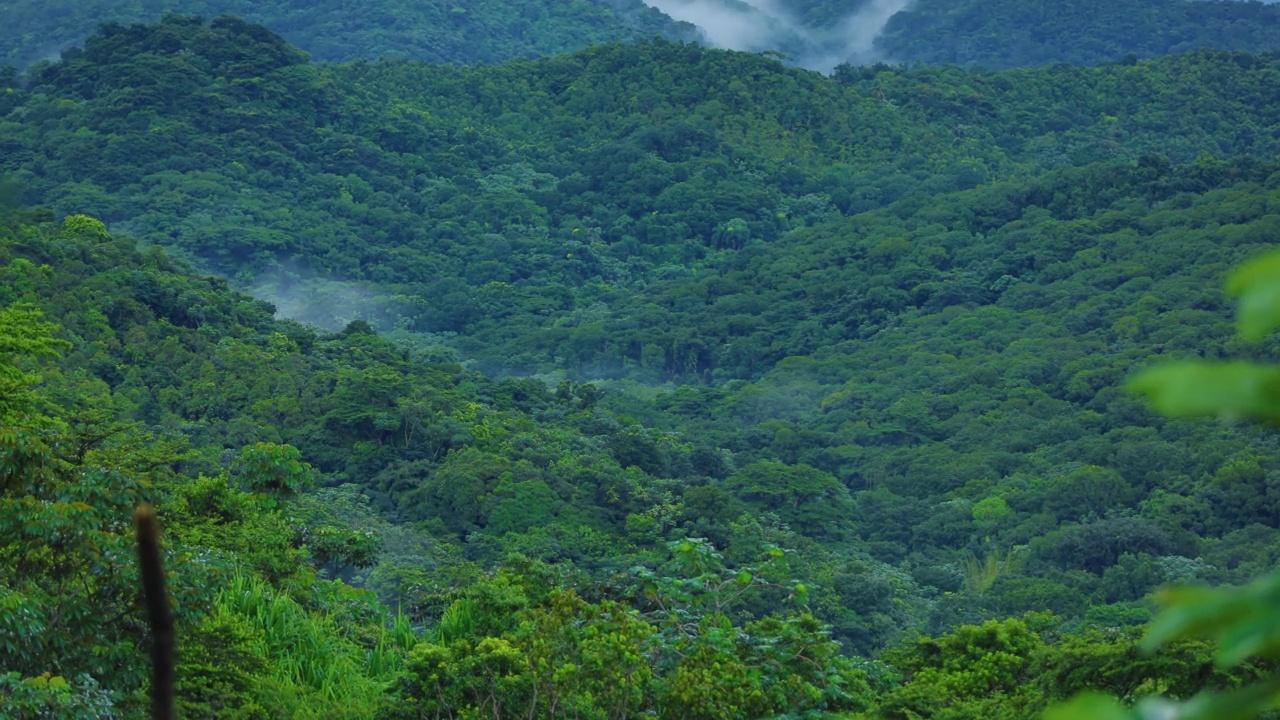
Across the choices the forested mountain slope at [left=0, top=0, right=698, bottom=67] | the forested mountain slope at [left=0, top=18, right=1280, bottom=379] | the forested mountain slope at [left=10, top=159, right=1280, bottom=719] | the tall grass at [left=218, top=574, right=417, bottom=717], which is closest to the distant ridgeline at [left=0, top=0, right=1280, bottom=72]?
the forested mountain slope at [left=0, top=0, right=698, bottom=67]

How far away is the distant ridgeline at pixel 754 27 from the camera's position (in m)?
83.6

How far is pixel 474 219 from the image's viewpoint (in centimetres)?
6375

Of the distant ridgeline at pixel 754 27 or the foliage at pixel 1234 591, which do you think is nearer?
the foliage at pixel 1234 591

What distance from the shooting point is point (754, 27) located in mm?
109312

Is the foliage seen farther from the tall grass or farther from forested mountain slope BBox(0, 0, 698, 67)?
forested mountain slope BBox(0, 0, 698, 67)

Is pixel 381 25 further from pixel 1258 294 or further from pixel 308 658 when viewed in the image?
pixel 1258 294

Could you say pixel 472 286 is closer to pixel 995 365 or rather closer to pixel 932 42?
pixel 995 365

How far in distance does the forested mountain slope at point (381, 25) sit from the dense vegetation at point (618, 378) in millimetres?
13609

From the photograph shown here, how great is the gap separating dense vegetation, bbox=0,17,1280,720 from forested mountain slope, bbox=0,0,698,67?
13.6m

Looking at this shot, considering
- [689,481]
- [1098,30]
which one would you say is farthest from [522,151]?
[1098,30]

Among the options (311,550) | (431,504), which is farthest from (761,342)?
(311,550)

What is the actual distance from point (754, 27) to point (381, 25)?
109ft

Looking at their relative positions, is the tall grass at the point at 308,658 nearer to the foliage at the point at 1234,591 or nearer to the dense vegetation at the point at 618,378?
the dense vegetation at the point at 618,378

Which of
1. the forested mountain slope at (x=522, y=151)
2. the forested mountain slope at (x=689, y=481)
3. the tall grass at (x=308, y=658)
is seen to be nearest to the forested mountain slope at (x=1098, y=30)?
the forested mountain slope at (x=522, y=151)
